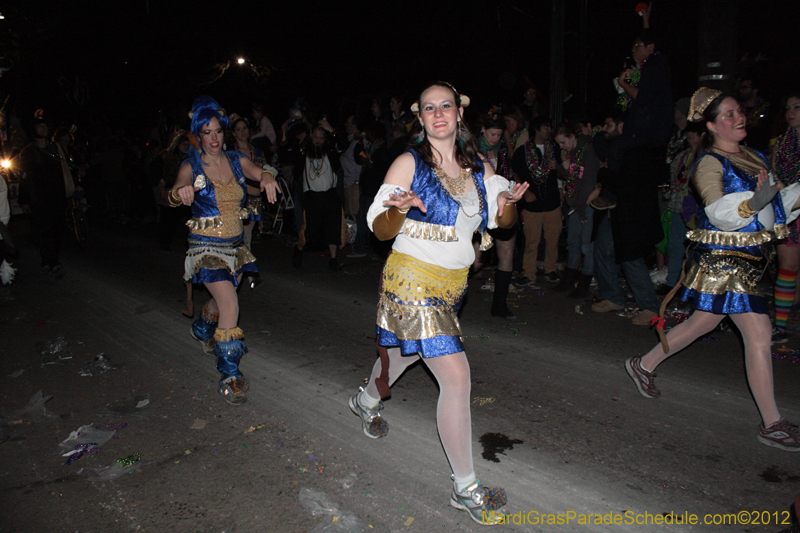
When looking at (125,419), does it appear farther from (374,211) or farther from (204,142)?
(374,211)

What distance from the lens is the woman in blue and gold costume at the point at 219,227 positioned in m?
4.47

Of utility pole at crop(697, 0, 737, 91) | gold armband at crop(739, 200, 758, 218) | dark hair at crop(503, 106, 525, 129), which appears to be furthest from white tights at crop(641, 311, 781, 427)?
utility pole at crop(697, 0, 737, 91)

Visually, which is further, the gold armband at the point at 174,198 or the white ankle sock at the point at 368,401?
the gold armband at the point at 174,198

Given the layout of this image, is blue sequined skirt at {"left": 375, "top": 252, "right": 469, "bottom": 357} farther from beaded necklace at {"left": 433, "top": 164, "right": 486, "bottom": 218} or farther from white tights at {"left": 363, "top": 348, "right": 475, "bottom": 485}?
beaded necklace at {"left": 433, "top": 164, "right": 486, "bottom": 218}

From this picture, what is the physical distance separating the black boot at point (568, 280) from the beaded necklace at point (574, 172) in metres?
1.00

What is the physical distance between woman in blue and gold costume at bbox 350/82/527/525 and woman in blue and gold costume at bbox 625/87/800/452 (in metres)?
1.49

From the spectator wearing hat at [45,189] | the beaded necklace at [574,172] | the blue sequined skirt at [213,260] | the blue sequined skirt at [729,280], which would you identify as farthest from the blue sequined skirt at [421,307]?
the spectator wearing hat at [45,189]

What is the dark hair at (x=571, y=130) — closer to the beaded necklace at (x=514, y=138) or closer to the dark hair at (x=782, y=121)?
the beaded necklace at (x=514, y=138)

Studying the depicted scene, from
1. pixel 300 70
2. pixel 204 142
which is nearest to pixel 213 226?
pixel 204 142

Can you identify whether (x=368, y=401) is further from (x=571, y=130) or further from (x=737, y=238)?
(x=571, y=130)

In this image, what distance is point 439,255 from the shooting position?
302cm

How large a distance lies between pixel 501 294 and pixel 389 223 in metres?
3.67

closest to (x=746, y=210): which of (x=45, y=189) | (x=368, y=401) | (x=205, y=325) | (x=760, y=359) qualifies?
(x=760, y=359)

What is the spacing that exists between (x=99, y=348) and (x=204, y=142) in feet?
8.62
